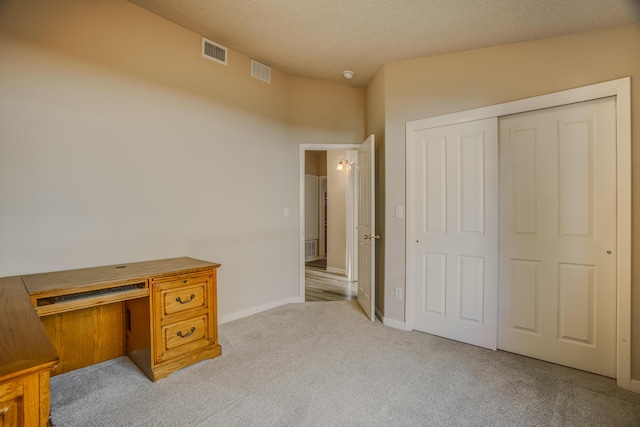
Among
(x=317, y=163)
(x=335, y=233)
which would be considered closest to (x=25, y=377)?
(x=335, y=233)

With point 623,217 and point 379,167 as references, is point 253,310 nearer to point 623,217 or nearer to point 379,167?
point 379,167

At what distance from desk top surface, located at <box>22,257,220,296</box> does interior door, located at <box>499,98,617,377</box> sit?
2.53m

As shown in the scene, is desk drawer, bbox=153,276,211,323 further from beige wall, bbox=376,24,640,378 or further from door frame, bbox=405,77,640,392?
door frame, bbox=405,77,640,392

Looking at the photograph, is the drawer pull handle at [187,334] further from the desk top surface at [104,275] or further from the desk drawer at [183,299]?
the desk top surface at [104,275]

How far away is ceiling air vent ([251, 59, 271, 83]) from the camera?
336 cm

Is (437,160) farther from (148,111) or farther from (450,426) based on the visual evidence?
(148,111)

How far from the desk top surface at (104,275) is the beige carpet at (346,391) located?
2.39 ft

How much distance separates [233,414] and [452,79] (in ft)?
10.2

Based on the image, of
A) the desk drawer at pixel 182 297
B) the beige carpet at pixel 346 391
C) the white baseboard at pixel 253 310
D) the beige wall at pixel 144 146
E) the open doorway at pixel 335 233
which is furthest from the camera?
the open doorway at pixel 335 233

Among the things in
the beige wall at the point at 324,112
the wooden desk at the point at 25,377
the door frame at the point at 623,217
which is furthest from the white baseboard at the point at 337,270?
the wooden desk at the point at 25,377

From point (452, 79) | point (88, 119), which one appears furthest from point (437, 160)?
point (88, 119)

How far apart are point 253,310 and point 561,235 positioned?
9.74 ft

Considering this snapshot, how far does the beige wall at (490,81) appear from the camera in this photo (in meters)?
2.04

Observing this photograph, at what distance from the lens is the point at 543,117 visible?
2.36 metres
